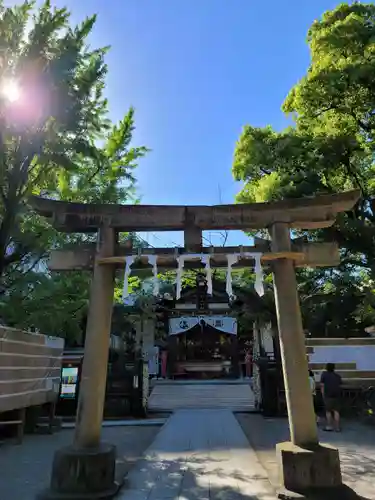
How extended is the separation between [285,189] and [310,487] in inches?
312

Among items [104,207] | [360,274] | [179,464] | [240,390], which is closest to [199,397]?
[240,390]

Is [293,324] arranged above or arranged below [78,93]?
below

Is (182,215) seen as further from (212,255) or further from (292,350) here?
(292,350)

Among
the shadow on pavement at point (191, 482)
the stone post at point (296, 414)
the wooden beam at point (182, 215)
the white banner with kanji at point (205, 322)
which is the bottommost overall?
the shadow on pavement at point (191, 482)

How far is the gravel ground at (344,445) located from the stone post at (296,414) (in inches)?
26.7

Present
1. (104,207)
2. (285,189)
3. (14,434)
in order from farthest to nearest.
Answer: (285,189)
(14,434)
(104,207)

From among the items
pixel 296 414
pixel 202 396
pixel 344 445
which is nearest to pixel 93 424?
pixel 296 414

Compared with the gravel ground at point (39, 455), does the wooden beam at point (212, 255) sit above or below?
above

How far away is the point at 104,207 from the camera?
247 inches

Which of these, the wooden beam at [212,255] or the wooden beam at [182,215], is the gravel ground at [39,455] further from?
the wooden beam at [182,215]

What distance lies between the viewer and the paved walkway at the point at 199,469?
17.5 ft

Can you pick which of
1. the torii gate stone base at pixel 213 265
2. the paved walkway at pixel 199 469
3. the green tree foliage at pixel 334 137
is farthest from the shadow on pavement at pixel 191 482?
the green tree foliage at pixel 334 137

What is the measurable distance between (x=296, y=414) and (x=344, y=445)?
421 cm

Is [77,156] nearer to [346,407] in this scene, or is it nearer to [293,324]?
[293,324]
